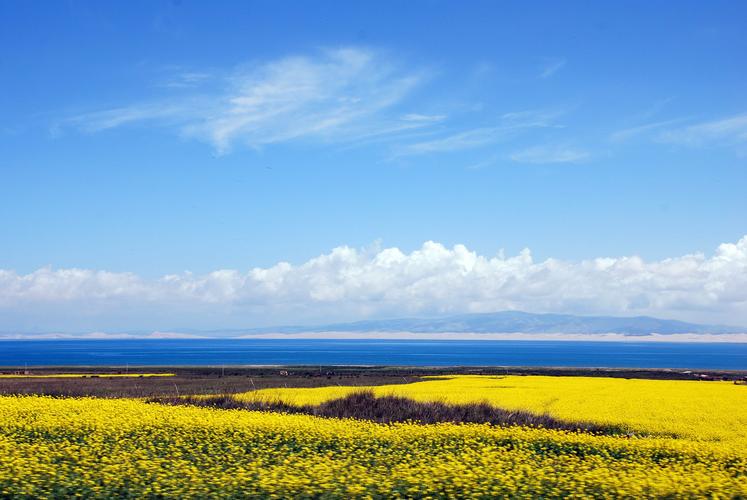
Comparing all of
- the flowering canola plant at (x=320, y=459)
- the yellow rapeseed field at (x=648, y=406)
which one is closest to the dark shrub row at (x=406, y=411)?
the yellow rapeseed field at (x=648, y=406)

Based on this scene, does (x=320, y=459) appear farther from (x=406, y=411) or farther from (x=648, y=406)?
(x=648, y=406)

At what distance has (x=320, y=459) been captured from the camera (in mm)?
14234

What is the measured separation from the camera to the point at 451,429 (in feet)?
65.0

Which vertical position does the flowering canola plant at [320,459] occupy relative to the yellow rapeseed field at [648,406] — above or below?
above

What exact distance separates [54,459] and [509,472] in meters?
8.79

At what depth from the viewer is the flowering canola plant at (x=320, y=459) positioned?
11.6 metres

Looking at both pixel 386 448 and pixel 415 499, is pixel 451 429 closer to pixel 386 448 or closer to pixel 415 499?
pixel 386 448

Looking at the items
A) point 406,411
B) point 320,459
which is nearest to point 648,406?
point 406,411

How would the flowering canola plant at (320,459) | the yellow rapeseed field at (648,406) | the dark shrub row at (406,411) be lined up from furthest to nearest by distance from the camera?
the dark shrub row at (406,411) < the yellow rapeseed field at (648,406) < the flowering canola plant at (320,459)

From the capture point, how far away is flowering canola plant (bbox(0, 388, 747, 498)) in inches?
455

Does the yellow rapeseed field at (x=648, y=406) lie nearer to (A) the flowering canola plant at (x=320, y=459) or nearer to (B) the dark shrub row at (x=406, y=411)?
(B) the dark shrub row at (x=406, y=411)

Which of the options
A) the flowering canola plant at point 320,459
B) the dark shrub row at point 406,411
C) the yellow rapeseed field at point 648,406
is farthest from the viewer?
the dark shrub row at point 406,411

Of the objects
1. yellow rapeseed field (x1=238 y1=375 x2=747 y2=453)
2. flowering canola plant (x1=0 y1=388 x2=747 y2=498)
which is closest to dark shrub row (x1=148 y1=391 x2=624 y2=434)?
yellow rapeseed field (x1=238 y1=375 x2=747 y2=453)

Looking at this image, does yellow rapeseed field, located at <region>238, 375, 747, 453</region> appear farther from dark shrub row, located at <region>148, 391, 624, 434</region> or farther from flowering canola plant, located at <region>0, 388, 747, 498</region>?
flowering canola plant, located at <region>0, 388, 747, 498</region>
